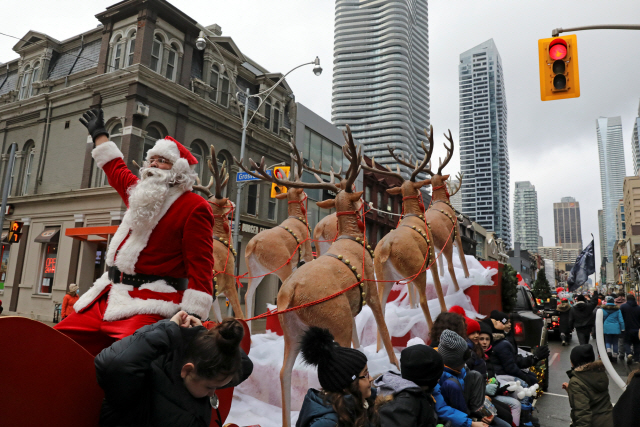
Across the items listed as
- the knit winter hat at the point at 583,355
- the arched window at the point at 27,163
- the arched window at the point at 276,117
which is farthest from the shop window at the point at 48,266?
the knit winter hat at the point at 583,355

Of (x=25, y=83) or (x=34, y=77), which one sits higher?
(x=34, y=77)

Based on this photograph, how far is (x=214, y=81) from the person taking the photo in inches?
715

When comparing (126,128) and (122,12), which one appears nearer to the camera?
(126,128)

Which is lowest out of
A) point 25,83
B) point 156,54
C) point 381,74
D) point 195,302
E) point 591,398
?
point 591,398

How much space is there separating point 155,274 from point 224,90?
1695 centimetres

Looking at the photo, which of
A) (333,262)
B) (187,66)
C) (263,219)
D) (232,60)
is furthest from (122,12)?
(333,262)

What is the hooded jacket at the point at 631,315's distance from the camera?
10.1m

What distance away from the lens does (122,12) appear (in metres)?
16.1

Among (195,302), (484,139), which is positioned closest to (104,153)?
(195,302)

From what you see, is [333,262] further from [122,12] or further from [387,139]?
[387,139]

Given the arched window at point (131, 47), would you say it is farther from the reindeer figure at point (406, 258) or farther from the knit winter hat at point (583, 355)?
the knit winter hat at point (583, 355)

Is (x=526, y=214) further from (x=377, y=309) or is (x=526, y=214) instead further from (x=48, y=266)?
(x=377, y=309)

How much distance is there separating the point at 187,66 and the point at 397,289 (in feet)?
42.5

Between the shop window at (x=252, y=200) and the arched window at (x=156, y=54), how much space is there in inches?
239
